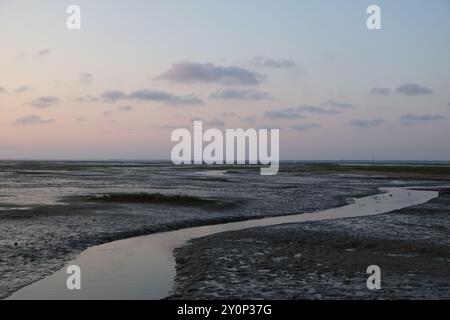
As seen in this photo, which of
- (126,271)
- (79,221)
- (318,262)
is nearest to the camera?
(126,271)

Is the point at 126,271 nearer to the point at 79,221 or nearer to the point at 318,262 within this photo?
the point at 318,262

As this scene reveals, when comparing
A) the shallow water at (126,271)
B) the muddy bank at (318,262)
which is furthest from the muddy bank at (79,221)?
the muddy bank at (318,262)

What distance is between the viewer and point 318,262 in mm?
15078

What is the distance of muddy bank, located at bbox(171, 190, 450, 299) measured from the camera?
38.4 ft

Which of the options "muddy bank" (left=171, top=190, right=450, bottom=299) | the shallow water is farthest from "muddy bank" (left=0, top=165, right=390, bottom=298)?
"muddy bank" (left=171, top=190, right=450, bottom=299)

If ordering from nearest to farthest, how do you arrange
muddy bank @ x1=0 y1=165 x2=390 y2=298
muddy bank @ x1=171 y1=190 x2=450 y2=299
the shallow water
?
the shallow water
muddy bank @ x1=171 y1=190 x2=450 y2=299
muddy bank @ x1=0 y1=165 x2=390 y2=298

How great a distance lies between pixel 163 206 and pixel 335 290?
20435 mm

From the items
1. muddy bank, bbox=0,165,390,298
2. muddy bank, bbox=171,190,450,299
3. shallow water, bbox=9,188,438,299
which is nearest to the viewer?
shallow water, bbox=9,188,438,299

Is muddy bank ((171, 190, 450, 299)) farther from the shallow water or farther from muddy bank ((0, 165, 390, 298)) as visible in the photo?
muddy bank ((0, 165, 390, 298))

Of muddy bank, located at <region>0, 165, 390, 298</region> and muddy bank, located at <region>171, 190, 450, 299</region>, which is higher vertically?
muddy bank, located at <region>0, 165, 390, 298</region>

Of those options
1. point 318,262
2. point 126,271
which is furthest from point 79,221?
point 318,262

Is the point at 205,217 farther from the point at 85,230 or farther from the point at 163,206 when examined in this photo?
the point at 85,230

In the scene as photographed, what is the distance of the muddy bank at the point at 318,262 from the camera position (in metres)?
11.7
